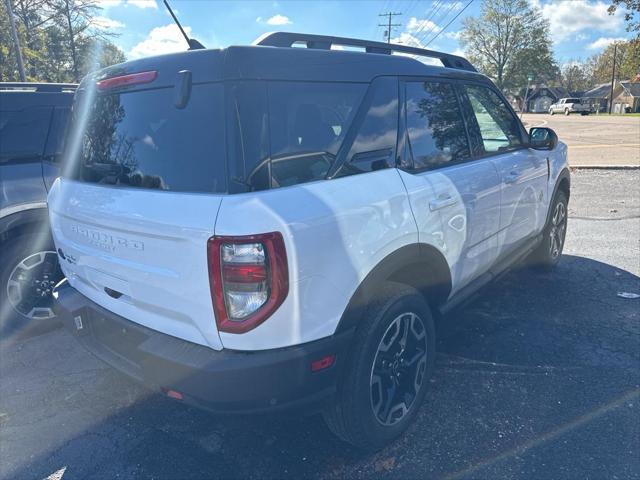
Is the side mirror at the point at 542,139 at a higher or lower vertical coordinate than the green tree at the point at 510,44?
lower

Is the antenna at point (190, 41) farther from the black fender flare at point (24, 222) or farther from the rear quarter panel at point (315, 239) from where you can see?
the black fender flare at point (24, 222)

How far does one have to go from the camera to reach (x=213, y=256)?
178 centimetres

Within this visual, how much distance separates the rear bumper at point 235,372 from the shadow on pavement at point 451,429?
179mm

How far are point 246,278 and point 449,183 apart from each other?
1.50 meters

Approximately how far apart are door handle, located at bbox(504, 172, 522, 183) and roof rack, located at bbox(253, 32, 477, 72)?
883mm

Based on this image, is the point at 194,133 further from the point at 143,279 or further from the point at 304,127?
the point at 143,279

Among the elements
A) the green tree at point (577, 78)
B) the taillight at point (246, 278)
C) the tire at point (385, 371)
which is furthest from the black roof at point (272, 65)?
the green tree at point (577, 78)

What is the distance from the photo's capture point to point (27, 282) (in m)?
3.76

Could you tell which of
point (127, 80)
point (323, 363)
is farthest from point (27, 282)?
point (323, 363)

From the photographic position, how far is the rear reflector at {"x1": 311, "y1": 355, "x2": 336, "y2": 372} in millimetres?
1979

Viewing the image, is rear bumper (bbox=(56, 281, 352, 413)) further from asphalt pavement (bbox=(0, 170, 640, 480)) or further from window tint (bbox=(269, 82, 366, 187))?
window tint (bbox=(269, 82, 366, 187))

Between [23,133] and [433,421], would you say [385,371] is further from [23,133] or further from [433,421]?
[23,133]

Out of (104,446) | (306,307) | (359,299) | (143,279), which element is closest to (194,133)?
(143,279)

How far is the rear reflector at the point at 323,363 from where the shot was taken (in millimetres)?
1979
